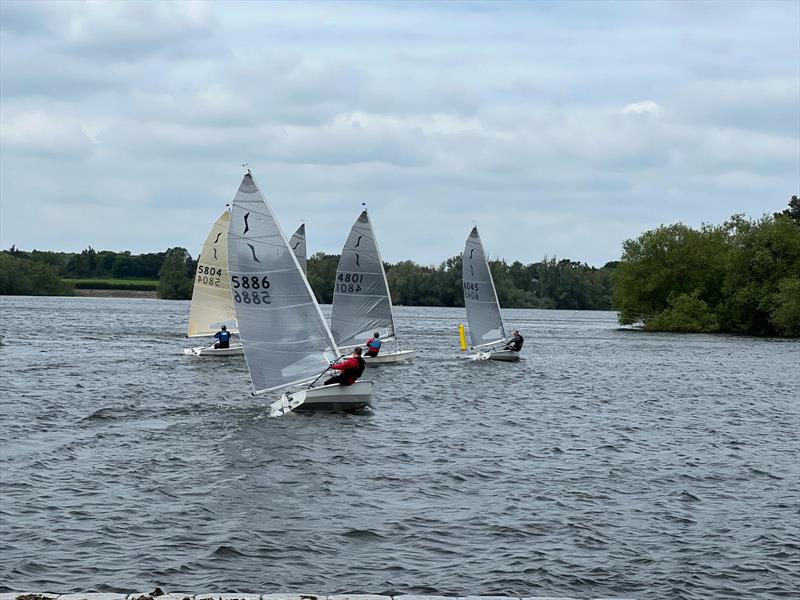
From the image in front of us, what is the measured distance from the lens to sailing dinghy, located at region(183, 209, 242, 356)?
5562 centimetres

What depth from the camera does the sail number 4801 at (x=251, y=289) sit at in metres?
30.7

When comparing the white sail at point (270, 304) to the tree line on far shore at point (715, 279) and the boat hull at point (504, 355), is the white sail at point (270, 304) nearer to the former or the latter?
the boat hull at point (504, 355)

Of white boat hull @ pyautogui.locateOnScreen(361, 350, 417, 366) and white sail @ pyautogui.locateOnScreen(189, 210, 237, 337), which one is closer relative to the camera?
white boat hull @ pyautogui.locateOnScreen(361, 350, 417, 366)

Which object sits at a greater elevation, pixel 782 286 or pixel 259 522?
pixel 782 286

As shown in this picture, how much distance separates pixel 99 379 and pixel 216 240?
578 inches

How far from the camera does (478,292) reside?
2250 inches

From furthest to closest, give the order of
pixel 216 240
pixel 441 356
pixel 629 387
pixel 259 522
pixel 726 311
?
pixel 726 311 < pixel 441 356 < pixel 216 240 < pixel 629 387 < pixel 259 522

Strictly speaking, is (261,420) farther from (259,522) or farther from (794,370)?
(794,370)

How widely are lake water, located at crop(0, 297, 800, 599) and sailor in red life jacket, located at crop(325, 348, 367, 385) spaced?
3.47 ft

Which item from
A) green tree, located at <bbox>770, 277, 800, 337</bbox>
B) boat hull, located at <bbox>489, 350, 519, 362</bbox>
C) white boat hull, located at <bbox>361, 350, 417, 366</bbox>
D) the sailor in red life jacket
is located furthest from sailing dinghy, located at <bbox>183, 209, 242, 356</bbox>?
green tree, located at <bbox>770, 277, 800, 337</bbox>

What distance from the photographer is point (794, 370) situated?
5697cm

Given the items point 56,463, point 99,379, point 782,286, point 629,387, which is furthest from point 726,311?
point 56,463

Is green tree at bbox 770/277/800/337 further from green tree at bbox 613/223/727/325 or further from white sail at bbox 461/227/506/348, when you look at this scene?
white sail at bbox 461/227/506/348

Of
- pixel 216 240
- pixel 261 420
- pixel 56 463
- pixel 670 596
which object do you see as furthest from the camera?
pixel 216 240
